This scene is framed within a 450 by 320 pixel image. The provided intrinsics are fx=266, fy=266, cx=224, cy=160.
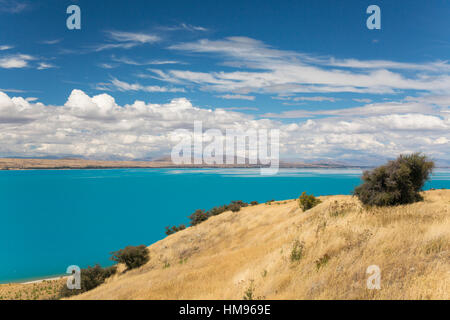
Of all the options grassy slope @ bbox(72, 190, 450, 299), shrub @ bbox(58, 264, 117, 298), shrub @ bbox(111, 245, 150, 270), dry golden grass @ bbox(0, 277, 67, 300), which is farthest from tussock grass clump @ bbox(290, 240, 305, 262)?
dry golden grass @ bbox(0, 277, 67, 300)

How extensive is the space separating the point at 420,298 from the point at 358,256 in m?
2.25

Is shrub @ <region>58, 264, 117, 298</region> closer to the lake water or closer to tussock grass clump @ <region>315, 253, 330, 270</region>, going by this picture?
the lake water

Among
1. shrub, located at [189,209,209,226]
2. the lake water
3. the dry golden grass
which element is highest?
shrub, located at [189,209,209,226]

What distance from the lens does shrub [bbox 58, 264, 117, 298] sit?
19.5 metres

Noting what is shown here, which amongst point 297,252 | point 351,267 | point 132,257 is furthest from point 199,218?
point 351,267

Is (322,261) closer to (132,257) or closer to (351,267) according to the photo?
(351,267)

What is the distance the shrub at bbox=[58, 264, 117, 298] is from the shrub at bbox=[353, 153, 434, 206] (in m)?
20.9

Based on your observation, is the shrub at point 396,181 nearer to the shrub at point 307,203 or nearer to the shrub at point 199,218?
the shrub at point 307,203

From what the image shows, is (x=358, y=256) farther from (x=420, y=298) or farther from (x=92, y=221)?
(x=92, y=221)

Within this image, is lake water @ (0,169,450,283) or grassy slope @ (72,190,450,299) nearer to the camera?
grassy slope @ (72,190,450,299)
